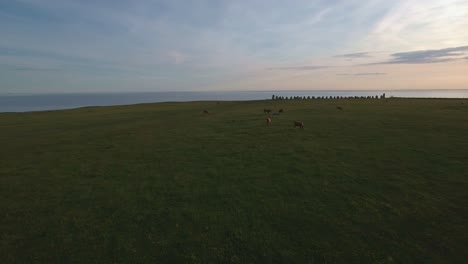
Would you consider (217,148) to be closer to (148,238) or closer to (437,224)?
(148,238)

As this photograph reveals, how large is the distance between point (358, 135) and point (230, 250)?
18.7 m

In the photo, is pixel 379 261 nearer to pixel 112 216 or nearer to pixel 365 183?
pixel 365 183

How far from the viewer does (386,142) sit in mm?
20000

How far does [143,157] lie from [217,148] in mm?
5242

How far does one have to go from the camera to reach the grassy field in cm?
788

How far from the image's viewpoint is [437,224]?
9023 mm

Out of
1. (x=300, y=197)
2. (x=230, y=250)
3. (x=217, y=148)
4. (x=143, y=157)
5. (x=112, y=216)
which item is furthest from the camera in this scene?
(x=217, y=148)

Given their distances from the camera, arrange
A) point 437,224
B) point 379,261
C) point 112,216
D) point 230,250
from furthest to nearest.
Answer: point 112,216, point 437,224, point 230,250, point 379,261

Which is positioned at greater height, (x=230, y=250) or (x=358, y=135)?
(x=358, y=135)

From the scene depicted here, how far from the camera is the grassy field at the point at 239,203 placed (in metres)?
7.88

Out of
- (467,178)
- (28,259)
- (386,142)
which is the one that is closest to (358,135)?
(386,142)

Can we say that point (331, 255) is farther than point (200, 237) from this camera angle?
No

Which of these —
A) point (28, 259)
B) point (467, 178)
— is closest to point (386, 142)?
point (467, 178)

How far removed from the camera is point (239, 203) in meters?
10.6
